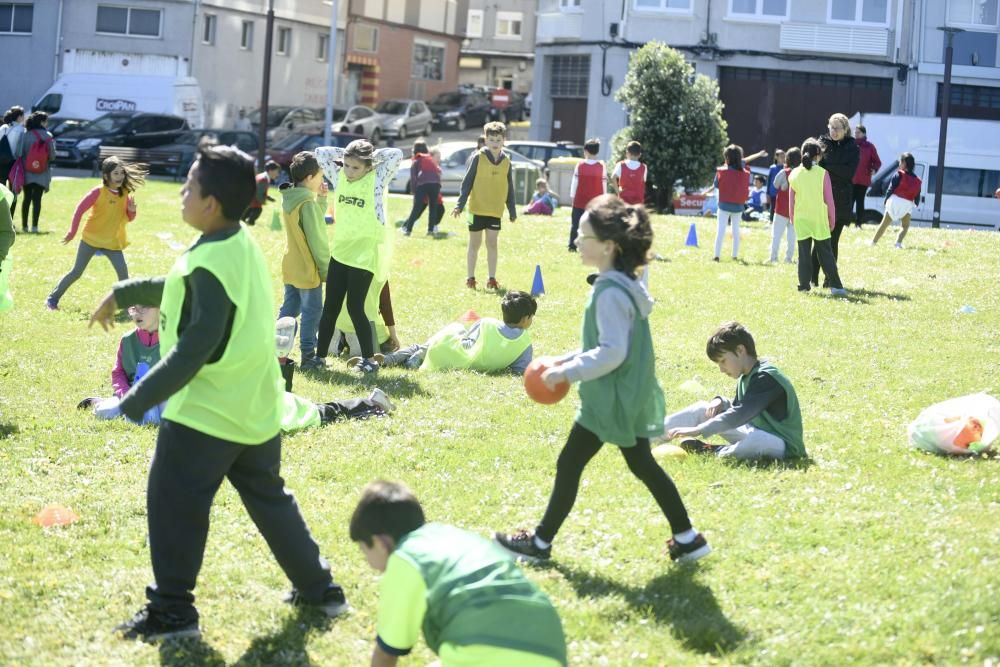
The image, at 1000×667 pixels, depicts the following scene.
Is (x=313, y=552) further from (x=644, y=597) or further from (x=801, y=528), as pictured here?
(x=801, y=528)

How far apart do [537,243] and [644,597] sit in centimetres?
1524

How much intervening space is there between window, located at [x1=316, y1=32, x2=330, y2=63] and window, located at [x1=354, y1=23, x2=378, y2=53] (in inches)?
66.8

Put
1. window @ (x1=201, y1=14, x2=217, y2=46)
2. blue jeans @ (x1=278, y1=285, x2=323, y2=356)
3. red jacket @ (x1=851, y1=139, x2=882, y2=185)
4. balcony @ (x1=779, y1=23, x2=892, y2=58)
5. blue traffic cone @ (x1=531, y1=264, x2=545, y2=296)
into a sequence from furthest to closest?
window @ (x1=201, y1=14, x2=217, y2=46)
balcony @ (x1=779, y1=23, x2=892, y2=58)
red jacket @ (x1=851, y1=139, x2=882, y2=185)
blue traffic cone @ (x1=531, y1=264, x2=545, y2=296)
blue jeans @ (x1=278, y1=285, x2=323, y2=356)

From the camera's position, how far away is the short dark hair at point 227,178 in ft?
15.8

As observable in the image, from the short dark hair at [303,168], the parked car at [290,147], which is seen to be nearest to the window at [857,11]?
the parked car at [290,147]

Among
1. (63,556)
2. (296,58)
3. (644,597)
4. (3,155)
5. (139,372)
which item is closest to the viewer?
(644,597)

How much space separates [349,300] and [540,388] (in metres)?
5.08

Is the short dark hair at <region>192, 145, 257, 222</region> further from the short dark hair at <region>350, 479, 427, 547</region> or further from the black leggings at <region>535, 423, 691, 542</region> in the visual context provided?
the black leggings at <region>535, 423, 691, 542</region>

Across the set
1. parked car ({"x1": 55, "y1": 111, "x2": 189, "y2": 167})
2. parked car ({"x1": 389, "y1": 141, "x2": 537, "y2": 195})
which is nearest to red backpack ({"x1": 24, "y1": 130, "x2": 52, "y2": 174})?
parked car ({"x1": 389, "y1": 141, "x2": 537, "y2": 195})

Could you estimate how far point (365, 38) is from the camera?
57.5 meters

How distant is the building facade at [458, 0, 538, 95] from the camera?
7131cm

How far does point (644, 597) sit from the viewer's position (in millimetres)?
5516

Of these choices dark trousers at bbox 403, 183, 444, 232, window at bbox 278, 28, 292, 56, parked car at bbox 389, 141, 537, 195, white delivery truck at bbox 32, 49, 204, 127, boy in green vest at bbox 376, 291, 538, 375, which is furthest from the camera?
window at bbox 278, 28, 292, 56

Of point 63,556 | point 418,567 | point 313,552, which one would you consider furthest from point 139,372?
point 418,567
